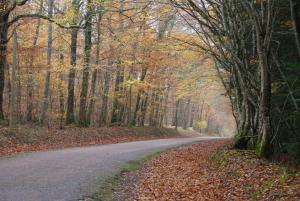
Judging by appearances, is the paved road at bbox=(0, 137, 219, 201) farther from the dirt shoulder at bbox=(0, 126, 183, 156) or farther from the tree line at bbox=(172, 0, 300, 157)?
the tree line at bbox=(172, 0, 300, 157)

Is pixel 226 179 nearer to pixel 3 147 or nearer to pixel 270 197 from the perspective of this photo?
pixel 270 197

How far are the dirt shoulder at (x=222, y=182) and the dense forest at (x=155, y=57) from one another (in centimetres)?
132

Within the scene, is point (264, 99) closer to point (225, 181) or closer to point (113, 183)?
point (225, 181)

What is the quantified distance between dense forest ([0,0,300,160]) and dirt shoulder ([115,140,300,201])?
1.32 m

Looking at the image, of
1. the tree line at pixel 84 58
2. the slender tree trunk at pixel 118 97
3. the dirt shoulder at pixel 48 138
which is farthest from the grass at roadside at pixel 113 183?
the slender tree trunk at pixel 118 97

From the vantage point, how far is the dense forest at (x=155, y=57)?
13484mm

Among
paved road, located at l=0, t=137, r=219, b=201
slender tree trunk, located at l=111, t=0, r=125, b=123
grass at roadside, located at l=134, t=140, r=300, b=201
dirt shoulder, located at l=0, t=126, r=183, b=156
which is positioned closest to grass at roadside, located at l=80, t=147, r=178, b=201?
paved road, located at l=0, t=137, r=219, b=201

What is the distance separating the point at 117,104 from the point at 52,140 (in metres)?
15.9

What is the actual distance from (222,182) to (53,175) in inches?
189

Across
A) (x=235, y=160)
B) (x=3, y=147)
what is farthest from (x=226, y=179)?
(x=3, y=147)

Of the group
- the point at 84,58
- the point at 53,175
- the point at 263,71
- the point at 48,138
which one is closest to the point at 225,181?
the point at 263,71

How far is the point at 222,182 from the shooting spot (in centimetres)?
1146

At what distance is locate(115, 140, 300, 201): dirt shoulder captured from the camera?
9.00 metres

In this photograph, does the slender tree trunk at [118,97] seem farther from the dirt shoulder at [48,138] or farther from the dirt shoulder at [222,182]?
the dirt shoulder at [222,182]
